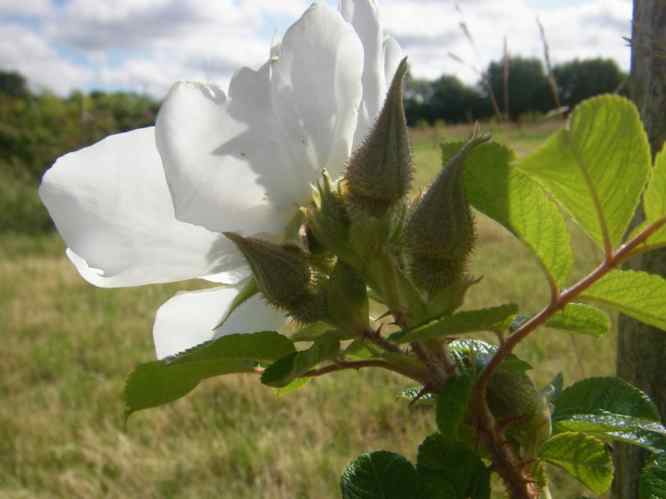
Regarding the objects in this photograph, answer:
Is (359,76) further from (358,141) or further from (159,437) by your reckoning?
(159,437)

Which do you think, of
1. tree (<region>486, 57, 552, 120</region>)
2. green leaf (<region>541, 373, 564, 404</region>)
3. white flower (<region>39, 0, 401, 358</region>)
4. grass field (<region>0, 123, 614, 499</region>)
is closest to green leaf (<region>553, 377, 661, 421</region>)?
green leaf (<region>541, 373, 564, 404</region>)

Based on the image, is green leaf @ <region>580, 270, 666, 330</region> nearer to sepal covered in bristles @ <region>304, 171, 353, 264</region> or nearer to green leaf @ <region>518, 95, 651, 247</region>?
green leaf @ <region>518, 95, 651, 247</region>

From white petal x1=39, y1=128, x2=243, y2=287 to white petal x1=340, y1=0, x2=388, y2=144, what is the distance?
0.12m

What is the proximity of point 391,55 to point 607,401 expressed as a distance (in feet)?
0.90

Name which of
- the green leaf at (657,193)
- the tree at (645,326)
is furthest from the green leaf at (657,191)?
the tree at (645,326)

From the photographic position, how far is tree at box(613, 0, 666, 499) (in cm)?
76

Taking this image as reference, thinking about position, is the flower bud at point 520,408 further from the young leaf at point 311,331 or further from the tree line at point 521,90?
the tree line at point 521,90

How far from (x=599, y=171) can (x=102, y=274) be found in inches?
10.9

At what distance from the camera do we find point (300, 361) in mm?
388

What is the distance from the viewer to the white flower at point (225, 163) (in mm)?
386

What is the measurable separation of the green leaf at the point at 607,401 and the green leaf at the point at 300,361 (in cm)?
19

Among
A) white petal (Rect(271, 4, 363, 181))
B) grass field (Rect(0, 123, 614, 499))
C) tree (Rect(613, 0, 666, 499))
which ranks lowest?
grass field (Rect(0, 123, 614, 499))

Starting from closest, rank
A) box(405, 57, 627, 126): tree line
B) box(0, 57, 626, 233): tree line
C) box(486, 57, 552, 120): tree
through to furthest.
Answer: box(0, 57, 626, 233): tree line, box(405, 57, 627, 126): tree line, box(486, 57, 552, 120): tree

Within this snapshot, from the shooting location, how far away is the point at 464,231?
40 centimetres
